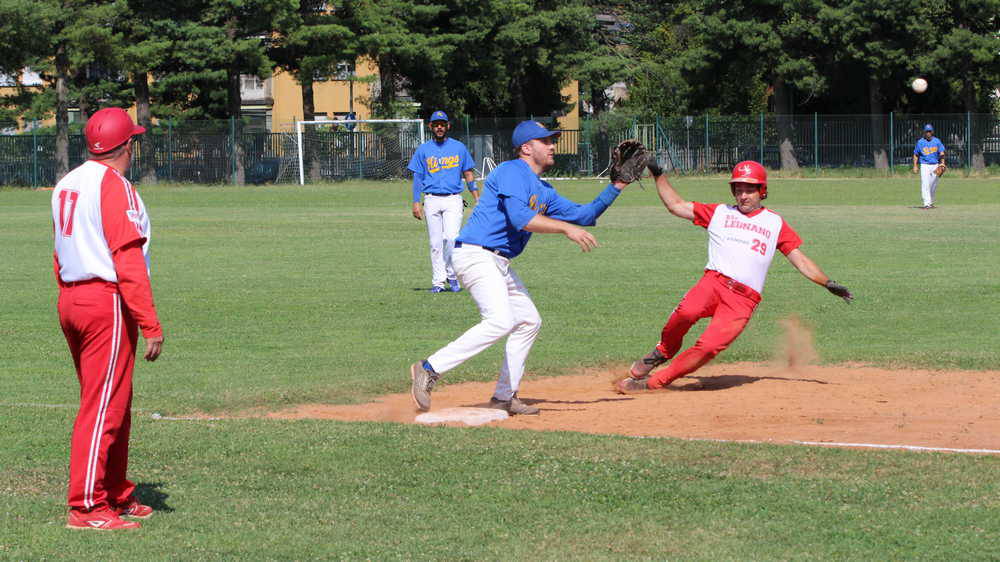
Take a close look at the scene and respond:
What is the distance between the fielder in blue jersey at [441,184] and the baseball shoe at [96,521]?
992cm

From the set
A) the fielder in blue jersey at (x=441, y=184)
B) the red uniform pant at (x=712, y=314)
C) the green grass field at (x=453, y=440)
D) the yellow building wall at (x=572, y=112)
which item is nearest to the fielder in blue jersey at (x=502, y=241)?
the green grass field at (x=453, y=440)

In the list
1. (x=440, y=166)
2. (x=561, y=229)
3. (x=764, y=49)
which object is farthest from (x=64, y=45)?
(x=561, y=229)

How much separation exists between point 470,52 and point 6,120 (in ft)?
72.3

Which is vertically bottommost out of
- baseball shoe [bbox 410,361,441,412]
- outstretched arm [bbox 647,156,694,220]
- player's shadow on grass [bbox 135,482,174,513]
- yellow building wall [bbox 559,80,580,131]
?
player's shadow on grass [bbox 135,482,174,513]

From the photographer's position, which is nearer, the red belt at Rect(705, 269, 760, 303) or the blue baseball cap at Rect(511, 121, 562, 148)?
the blue baseball cap at Rect(511, 121, 562, 148)

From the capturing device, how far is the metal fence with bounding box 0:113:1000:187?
177 feet

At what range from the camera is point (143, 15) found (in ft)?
171

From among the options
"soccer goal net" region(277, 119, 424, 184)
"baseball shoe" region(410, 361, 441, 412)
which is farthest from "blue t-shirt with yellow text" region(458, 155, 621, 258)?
"soccer goal net" region(277, 119, 424, 184)

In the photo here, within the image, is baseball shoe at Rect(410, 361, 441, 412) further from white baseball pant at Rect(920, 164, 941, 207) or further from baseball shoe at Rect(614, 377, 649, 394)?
white baseball pant at Rect(920, 164, 941, 207)

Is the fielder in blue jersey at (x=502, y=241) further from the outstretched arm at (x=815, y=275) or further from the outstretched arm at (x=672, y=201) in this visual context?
the outstretched arm at (x=815, y=275)

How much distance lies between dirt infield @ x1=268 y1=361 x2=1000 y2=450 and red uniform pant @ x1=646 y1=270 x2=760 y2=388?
0.28m

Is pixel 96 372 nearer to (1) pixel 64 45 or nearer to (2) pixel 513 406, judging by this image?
(2) pixel 513 406

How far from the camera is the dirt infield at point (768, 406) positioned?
317 inches

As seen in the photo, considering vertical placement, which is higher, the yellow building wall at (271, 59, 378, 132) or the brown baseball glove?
the yellow building wall at (271, 59, 378, 132)
